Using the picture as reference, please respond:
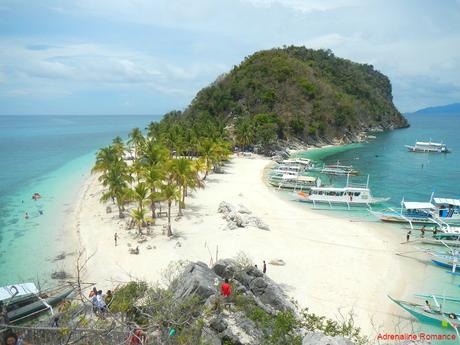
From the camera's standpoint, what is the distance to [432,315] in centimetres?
2031

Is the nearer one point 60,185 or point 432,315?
point 432,315

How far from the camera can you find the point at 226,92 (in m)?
107

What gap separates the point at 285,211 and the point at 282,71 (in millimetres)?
78502

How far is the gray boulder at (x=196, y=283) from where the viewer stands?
632 inches

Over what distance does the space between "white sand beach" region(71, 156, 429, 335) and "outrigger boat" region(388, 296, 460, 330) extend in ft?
3.03

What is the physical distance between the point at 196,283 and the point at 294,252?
1378cm

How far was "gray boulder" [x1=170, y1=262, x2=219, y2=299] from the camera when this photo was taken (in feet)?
52.7

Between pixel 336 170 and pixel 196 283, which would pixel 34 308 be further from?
pixel 336 170

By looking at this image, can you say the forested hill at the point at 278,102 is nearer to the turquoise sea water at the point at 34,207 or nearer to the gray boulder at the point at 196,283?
the turquoise sea water at the point at 34,207

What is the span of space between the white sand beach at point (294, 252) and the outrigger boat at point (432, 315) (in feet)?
3.03

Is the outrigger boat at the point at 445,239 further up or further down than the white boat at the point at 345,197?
further down

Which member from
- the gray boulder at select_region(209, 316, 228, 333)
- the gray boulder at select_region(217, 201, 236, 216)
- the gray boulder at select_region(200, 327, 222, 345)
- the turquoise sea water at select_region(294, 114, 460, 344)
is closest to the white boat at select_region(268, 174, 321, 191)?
the turquoise sea water at select_region(294, 114, 460, 344)

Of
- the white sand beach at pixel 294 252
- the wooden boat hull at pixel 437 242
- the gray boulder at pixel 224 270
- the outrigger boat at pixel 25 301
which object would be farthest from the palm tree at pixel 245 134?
the outrigger boat at pixel 25 301

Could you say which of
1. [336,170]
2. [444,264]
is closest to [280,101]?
[336,170]
